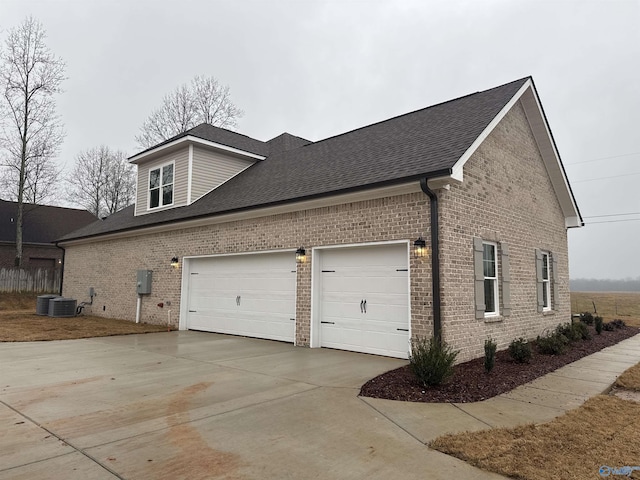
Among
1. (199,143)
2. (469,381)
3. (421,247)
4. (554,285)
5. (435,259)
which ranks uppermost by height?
(199,143)

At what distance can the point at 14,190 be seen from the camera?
28828 mm

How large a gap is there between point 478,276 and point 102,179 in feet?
122

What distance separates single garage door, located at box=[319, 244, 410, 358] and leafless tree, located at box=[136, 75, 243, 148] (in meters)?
23.3

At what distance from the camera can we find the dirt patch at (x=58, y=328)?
10766 mm

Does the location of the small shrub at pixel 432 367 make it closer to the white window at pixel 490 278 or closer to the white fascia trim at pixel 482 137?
the white fascia trim at pixel 482 137

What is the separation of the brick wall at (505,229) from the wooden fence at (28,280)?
2295 cm

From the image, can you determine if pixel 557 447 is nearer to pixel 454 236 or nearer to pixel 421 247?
pixel 421 247

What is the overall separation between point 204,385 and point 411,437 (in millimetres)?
3262

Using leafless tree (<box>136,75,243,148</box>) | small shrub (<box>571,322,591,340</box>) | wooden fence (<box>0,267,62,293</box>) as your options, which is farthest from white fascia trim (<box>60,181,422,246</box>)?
leafless tree (<box>136,75,243,148</box>)

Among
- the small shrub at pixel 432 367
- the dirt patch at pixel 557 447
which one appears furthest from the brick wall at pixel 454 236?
the dirt patch at pixel 557 447

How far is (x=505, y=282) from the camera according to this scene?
29.2ft

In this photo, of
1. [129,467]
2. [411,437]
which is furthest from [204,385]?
[411,437]

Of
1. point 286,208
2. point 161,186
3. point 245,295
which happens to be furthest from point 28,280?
point 286,208

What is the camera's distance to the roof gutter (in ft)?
22.8
